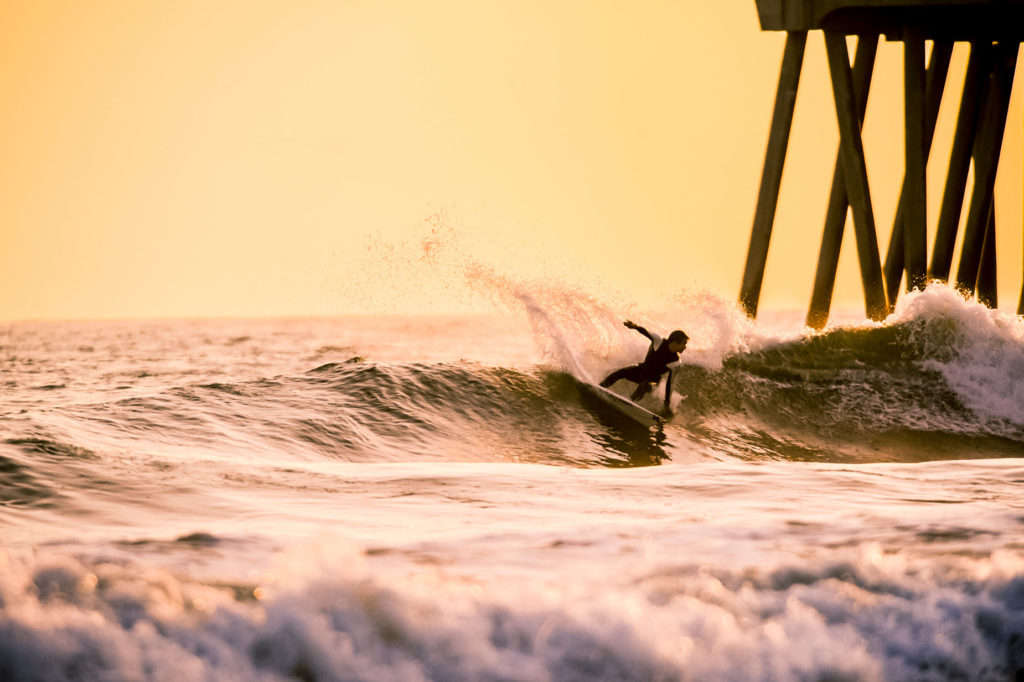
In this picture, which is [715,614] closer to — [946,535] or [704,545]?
[704,545]

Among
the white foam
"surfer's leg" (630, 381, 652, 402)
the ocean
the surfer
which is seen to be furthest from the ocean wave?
the white foam

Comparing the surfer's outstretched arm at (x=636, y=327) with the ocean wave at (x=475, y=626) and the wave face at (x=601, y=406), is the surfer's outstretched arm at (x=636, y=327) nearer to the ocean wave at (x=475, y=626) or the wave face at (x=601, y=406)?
the wave face at (x=601, y=406)

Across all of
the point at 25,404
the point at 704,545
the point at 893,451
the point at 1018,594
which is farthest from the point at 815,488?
the point at 25,404

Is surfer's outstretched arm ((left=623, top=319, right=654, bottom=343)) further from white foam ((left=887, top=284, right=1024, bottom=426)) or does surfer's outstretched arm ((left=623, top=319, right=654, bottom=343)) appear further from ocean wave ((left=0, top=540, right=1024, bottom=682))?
ocean wave ((left=0, top=540, right=1024, bottom=682))

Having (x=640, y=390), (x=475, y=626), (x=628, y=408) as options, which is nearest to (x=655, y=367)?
(x=640, y=390)

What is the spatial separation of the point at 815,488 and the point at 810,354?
295 inches

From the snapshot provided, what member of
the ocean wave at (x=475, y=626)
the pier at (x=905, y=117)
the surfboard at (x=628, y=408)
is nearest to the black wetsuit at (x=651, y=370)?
the surfboard at (x=628, y=408)

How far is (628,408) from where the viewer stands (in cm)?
1190

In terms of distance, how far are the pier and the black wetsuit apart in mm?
3245

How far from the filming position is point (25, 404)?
43.1 feet

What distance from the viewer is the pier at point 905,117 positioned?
48.4 feet

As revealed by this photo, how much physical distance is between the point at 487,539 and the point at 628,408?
257 inches

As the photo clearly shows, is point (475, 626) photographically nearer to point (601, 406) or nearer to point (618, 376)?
point (601, 406)

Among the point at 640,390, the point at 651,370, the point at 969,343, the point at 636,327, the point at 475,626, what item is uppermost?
the point at 969,343
